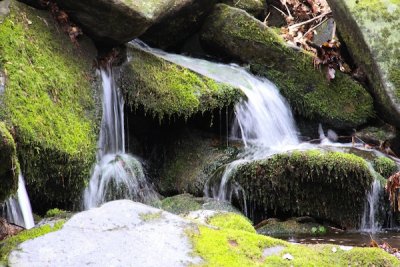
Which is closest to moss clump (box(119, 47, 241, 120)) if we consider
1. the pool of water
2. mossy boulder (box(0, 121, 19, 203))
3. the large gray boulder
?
the large gray boulder

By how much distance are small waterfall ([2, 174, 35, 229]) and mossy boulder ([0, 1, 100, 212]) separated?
0.22 metres

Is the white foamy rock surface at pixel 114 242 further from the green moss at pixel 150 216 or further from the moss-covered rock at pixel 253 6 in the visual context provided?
the moss-covered rock at pixel 253 6

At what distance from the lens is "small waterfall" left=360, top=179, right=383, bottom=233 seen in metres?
7.13

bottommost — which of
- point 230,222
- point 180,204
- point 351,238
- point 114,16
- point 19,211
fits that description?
point 351,238

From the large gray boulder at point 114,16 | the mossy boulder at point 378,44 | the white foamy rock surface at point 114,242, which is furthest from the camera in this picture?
the mossy boulder at point 378,44

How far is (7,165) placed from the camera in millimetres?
3695

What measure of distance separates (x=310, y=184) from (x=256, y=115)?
1627mm

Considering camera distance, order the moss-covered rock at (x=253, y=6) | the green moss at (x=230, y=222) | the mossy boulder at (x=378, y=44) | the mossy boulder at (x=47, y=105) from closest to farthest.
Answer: the green moss at (x=230, y=222), the mossy boulder at (x=47, y=105), the mossy boulder at (x=378, y=44), the moss-covered rock at (x=253, y=6)

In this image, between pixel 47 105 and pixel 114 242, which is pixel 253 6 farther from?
pixel 114 242

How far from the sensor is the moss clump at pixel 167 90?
7629mm

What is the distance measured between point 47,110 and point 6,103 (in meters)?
0.64

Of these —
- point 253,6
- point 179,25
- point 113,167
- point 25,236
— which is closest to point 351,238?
point 113,167

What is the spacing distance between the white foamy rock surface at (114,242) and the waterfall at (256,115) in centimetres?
383

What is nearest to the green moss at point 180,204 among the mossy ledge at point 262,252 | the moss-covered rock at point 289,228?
the moss-covered rock at point 289,228
